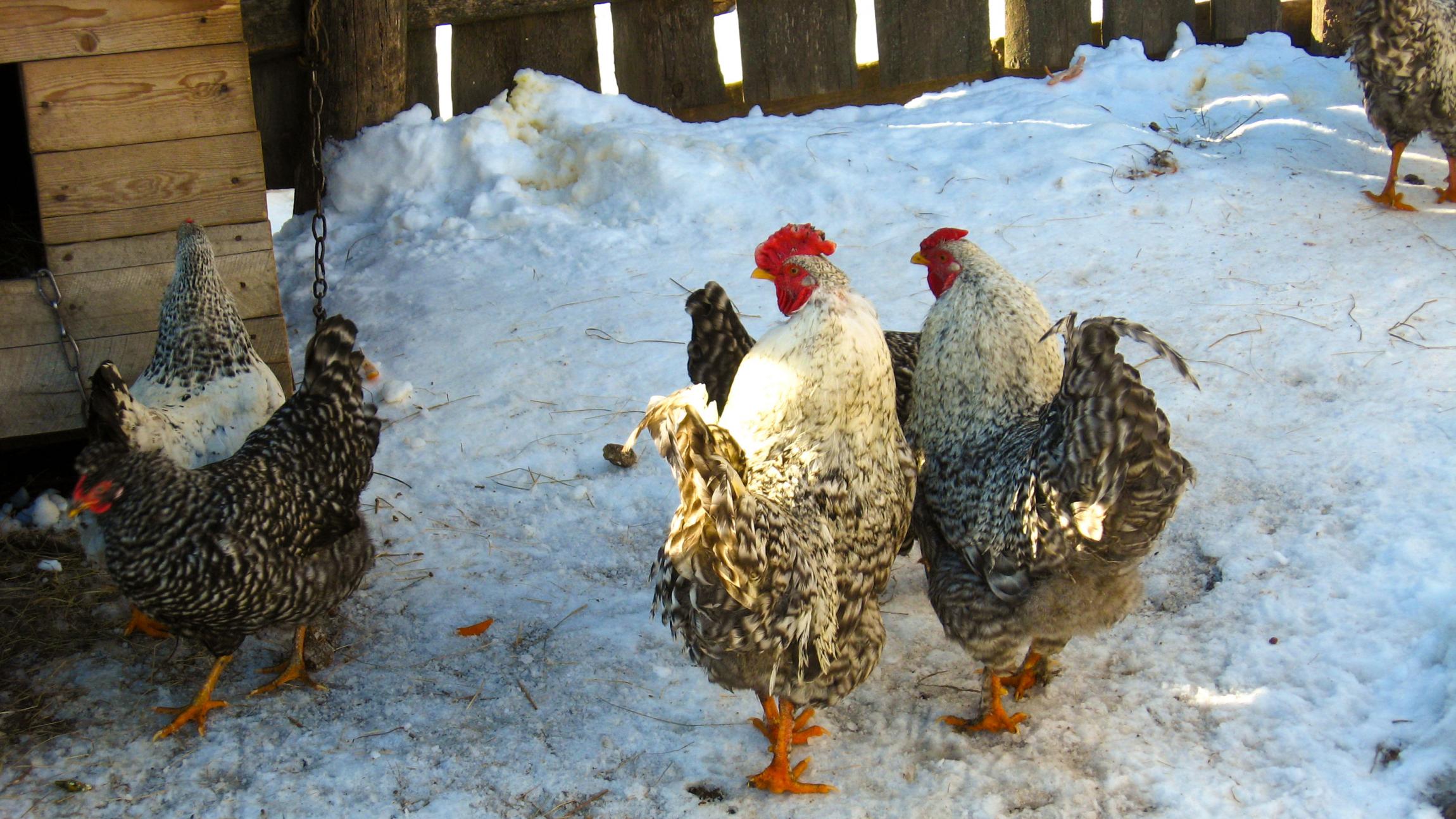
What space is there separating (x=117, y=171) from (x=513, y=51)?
315cm

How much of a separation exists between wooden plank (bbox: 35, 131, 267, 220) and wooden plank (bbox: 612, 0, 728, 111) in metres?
3.18

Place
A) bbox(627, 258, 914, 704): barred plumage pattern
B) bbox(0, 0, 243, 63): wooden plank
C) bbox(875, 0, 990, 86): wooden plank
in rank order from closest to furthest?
bbox(627, 258, 914, 704): barred plumage pattern
bbox(0, 0, 243, 63): wooden plank
bbox(875, 0, 990, 86): wooden plank

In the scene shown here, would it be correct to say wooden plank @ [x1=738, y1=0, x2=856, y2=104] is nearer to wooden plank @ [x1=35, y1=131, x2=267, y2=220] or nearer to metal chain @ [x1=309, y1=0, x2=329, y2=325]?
metal chain @ [x1=309, y1=0, x2=329, y2=325]

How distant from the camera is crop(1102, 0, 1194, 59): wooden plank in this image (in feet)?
26.0

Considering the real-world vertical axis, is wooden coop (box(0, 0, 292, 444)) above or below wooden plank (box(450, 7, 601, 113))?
below

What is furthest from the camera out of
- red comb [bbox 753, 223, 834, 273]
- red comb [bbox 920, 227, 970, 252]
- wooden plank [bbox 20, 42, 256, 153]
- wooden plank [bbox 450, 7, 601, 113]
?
wooden plank [bbox 450, 7, 601, 113]

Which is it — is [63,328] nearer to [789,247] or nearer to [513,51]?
[789,247]

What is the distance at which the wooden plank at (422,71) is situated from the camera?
22.7ft

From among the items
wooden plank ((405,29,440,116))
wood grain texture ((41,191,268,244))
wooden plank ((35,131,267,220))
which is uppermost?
wooden plank ((405,29,440,116))

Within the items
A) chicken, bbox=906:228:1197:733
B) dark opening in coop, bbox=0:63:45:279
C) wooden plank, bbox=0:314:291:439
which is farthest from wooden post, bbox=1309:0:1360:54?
dark opening in coop, bbox=0:63:45:279

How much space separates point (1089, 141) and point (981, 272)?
3.78 metres

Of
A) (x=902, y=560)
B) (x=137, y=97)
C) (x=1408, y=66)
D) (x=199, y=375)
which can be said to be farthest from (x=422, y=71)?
(x=1408, y=66)

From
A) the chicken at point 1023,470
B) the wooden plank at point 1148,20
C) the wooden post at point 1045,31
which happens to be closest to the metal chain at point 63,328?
the chicken at point 1023,470

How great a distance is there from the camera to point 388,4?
6184 mm
